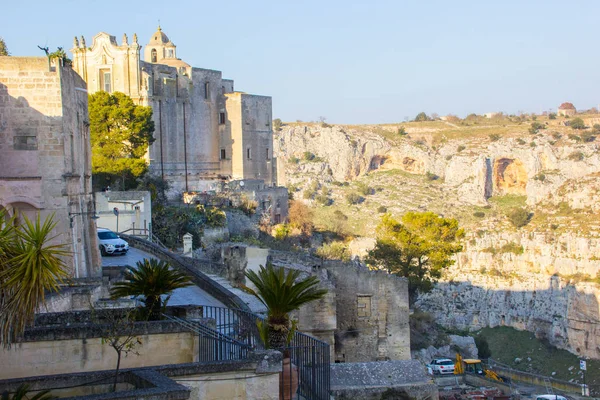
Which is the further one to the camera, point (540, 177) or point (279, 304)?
point (540, 177)

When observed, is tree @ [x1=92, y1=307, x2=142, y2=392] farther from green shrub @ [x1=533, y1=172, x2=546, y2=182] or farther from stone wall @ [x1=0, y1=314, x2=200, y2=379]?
green shrub @ [x1=533, y1=172, x2=546, y2=182]

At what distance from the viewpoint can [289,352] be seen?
1144 centimetres

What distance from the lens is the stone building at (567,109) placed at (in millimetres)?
111387

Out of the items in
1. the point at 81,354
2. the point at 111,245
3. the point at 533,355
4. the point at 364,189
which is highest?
the point at 364,189

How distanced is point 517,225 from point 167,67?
112ft

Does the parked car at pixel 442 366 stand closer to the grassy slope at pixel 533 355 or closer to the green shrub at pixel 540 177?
the grassy slope at pixel 533 355

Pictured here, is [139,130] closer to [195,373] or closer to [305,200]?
[195,373]

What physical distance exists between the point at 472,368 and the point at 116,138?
20.5 metres

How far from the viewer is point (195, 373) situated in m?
9.30

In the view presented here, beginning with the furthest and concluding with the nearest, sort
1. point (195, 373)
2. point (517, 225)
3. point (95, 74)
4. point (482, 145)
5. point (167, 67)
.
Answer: point (482, 145), point (517, 225), point (167, 67), point (95, 74), point (195, 373)

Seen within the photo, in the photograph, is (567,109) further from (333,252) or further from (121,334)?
(121,334)

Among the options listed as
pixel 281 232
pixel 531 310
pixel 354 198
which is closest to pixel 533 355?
pixel 531 310

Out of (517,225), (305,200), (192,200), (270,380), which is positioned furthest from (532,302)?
(270,380)

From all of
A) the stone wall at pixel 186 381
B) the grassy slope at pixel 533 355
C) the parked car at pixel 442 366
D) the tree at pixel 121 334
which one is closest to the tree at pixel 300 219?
the grassy slope at pixel 533 355
